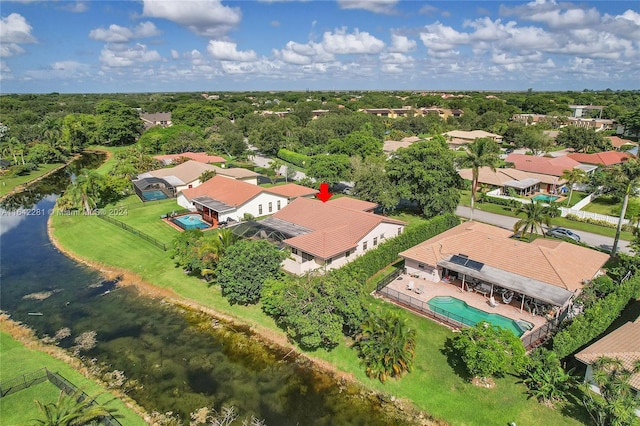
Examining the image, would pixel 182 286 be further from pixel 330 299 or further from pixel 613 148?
pixel 613 148

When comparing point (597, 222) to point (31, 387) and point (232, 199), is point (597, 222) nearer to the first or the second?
point (232, 199)

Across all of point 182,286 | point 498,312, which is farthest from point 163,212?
point 498,312

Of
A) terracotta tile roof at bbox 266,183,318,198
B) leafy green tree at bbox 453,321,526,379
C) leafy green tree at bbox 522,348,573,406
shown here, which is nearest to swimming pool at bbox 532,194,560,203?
terracotta tile roof at bbox 266,183,318,198

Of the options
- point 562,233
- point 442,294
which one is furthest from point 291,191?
point 562,233

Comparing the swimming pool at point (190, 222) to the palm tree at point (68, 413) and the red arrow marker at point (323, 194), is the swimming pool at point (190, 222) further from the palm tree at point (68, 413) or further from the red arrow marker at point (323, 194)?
the palm tree at point (68, 413)

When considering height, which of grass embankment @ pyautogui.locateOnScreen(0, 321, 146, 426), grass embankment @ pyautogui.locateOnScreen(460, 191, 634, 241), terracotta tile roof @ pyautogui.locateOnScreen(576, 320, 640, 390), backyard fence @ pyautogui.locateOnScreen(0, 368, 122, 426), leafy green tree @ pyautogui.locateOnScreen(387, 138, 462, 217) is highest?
leafy green tree @ pyautogui.locateOnScreen(387, 138, 462, 217)

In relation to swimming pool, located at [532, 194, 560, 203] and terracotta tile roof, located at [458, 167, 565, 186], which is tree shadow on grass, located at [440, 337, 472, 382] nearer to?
swimming pool, located at [532, 194, 560, 203]

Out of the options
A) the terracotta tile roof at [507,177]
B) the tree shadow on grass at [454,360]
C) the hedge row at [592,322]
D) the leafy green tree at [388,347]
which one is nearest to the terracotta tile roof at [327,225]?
the leafy green tree at [388,347]
